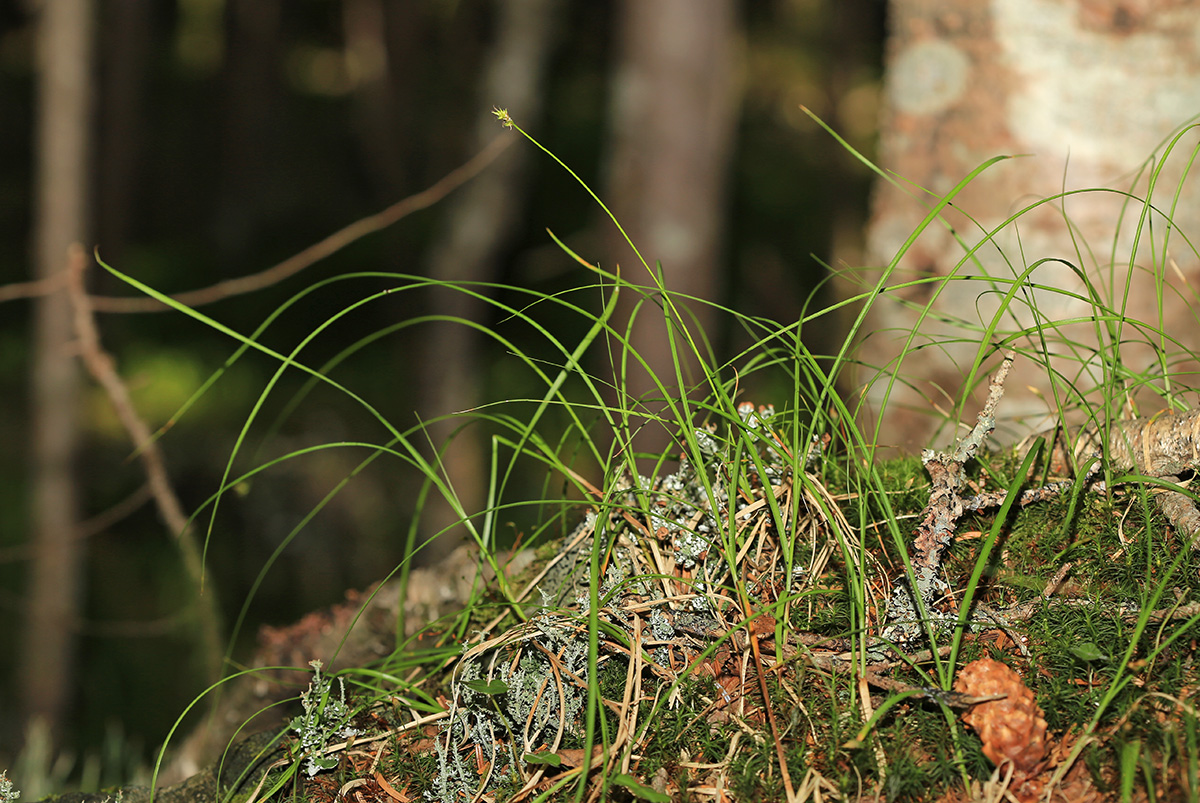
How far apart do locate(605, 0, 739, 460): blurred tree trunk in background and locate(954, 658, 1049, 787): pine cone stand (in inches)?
107

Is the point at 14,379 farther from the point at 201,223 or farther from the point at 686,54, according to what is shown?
the point at 686,54

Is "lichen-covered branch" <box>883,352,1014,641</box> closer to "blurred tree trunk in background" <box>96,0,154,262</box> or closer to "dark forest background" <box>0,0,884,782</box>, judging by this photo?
"dark forest background" <box>0,0,884,782</box>

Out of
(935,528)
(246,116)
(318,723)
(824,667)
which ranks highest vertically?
(246,116)

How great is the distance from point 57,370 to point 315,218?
7.59 m

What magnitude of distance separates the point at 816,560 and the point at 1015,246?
1.47m

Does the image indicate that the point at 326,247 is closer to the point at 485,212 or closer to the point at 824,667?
the point at 824,667

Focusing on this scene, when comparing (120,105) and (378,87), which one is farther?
(378,87)

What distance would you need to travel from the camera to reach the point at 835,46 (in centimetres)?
1097

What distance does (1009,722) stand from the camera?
0.79 meters

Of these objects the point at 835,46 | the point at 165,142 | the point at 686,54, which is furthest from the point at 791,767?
the point at 165,142

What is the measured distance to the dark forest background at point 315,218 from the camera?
4895 mm

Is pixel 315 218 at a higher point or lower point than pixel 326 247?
lower

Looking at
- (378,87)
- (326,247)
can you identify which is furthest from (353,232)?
(378,87)

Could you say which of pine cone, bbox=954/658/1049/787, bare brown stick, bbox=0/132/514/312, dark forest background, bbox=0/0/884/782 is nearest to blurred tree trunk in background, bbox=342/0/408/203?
dark forest background, bbox=0/0/884/782
